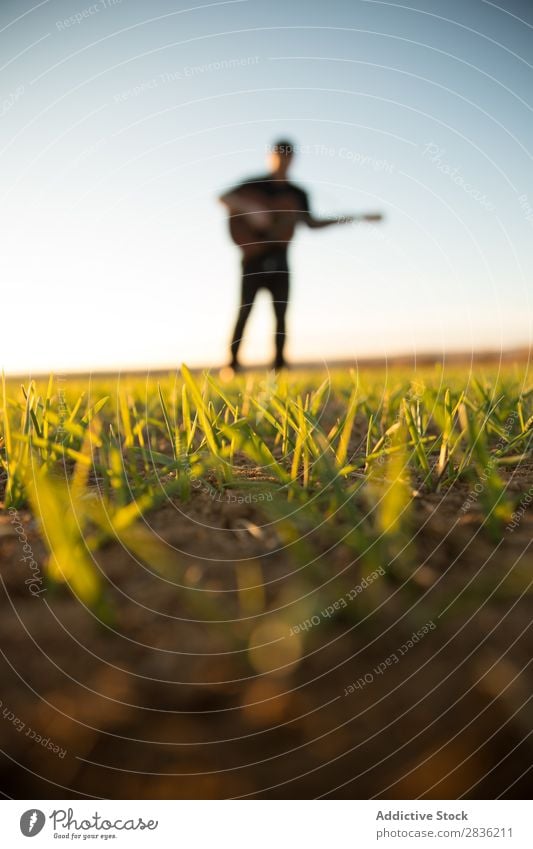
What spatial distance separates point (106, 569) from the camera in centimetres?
77

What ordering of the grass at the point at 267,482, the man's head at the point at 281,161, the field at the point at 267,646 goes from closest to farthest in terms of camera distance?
the field at the point at 267,646
the grass at the point at 267,482
the man's head at the point at 281,161

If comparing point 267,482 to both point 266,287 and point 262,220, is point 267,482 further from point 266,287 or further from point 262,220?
point 262,220

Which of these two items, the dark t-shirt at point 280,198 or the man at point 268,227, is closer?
the man at point 268,227

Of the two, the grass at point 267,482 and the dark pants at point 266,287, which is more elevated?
the dark pants at point 266,287

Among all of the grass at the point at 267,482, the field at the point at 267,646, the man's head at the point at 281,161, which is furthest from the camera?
the man's head at the point at 281,161

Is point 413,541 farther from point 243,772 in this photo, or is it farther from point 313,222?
point 313,222

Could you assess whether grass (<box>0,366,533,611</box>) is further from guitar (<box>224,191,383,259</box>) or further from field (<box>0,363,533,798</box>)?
guitar (<box>224,191,383,259</box>)

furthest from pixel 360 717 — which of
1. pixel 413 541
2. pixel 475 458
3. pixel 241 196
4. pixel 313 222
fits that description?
pixel 241 196

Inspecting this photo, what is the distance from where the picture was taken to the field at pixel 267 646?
513 millimetres

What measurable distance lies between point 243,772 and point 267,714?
56 mm
